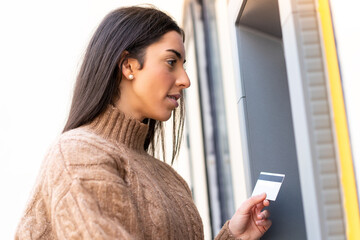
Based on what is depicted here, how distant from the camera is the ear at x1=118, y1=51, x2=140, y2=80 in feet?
4.45

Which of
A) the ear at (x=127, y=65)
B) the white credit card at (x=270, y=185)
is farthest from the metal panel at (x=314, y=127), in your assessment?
the ear at (x=127, y=65)

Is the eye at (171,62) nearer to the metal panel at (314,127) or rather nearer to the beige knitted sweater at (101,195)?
the beige knitted sweater at (101,195)

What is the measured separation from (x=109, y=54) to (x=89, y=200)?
0.44 metres

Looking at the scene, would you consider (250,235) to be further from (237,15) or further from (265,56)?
(237,15)

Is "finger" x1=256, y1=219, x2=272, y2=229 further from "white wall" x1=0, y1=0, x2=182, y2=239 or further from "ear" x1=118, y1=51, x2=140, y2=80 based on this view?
"white wall" x1=0, y1=0, x2=182, y2=239

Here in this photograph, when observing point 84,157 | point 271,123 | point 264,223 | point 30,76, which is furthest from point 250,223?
point 30,76

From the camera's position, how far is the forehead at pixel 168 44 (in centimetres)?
136

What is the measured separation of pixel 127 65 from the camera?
1.36 m

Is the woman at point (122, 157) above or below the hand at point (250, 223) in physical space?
above

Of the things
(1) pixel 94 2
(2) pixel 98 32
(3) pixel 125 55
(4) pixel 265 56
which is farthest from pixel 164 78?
(1) pixel 94 2

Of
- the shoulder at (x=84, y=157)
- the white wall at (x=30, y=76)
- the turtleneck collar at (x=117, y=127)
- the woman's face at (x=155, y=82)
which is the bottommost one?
the shoulder at (x=84, y=157)

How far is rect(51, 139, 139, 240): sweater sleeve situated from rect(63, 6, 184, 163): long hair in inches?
7.8

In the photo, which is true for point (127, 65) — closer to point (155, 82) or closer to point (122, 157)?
Result: point (155, 82)

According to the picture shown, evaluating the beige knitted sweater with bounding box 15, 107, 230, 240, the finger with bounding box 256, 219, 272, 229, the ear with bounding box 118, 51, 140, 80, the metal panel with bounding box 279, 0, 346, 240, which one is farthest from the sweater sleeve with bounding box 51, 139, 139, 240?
the finger with bounding box 256, 219, 272, 229
